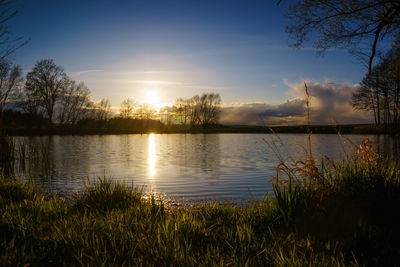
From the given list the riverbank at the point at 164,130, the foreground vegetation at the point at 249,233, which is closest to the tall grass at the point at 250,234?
the foreground vegetation at the point at 249,233

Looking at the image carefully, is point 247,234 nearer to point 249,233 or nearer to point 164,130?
point 249,233

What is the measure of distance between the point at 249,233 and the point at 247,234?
0.05m

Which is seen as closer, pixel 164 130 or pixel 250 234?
pixel 250 234

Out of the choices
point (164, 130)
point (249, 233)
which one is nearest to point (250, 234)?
point (249, 233)

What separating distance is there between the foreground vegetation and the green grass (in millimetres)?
13

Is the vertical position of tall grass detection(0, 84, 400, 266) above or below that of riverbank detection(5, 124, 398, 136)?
below

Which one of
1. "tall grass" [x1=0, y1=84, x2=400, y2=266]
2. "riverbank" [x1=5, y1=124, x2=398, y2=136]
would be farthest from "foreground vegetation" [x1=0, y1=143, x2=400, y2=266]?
"riverbank" [x1=5, y1=124, x2=398, y2=136]

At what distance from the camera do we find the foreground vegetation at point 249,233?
3055mm

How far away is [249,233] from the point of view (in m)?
3.56

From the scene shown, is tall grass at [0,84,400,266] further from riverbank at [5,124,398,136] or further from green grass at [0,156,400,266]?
riverbank at [5,124,398,136]

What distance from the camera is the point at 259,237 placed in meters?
3.80

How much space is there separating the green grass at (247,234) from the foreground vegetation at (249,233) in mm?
13

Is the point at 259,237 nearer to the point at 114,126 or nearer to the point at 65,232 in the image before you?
the point at 65,232

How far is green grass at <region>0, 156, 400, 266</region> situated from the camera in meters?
3.05
